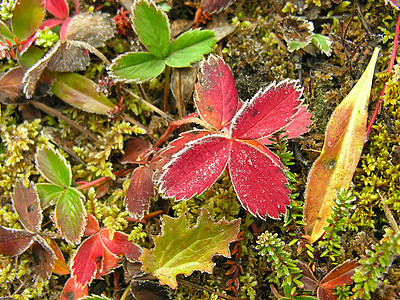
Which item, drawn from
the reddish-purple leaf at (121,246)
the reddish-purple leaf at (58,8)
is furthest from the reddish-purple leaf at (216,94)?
the reddish-purple leaf at (58,8)

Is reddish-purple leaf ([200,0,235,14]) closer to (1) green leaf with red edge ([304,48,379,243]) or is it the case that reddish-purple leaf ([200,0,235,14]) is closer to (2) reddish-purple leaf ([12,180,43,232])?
(1) green leaf with red edge ([304,48,379,243])

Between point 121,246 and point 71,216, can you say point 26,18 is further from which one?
point 121,246

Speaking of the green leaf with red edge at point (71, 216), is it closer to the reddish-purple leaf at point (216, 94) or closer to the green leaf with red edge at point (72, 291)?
the green leaf with red edge at point (72, 291)

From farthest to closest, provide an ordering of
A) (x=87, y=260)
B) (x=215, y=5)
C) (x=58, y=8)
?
1. (x=58, y=8)
2. (x=215, y=5)
3. (x=87, y=260)

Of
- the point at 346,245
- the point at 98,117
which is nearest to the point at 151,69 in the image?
the point at 98,117

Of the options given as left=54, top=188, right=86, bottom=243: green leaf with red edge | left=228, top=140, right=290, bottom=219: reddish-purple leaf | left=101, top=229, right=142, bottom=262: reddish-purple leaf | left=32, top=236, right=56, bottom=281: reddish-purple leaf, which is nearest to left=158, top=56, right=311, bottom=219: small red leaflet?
left=228, top=140, right=290, bottom=219: reddish-purple leaf

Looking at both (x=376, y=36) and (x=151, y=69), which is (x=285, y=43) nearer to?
(x=376, y=36)

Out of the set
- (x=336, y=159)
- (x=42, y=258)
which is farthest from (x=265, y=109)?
(x=42, y=258)
